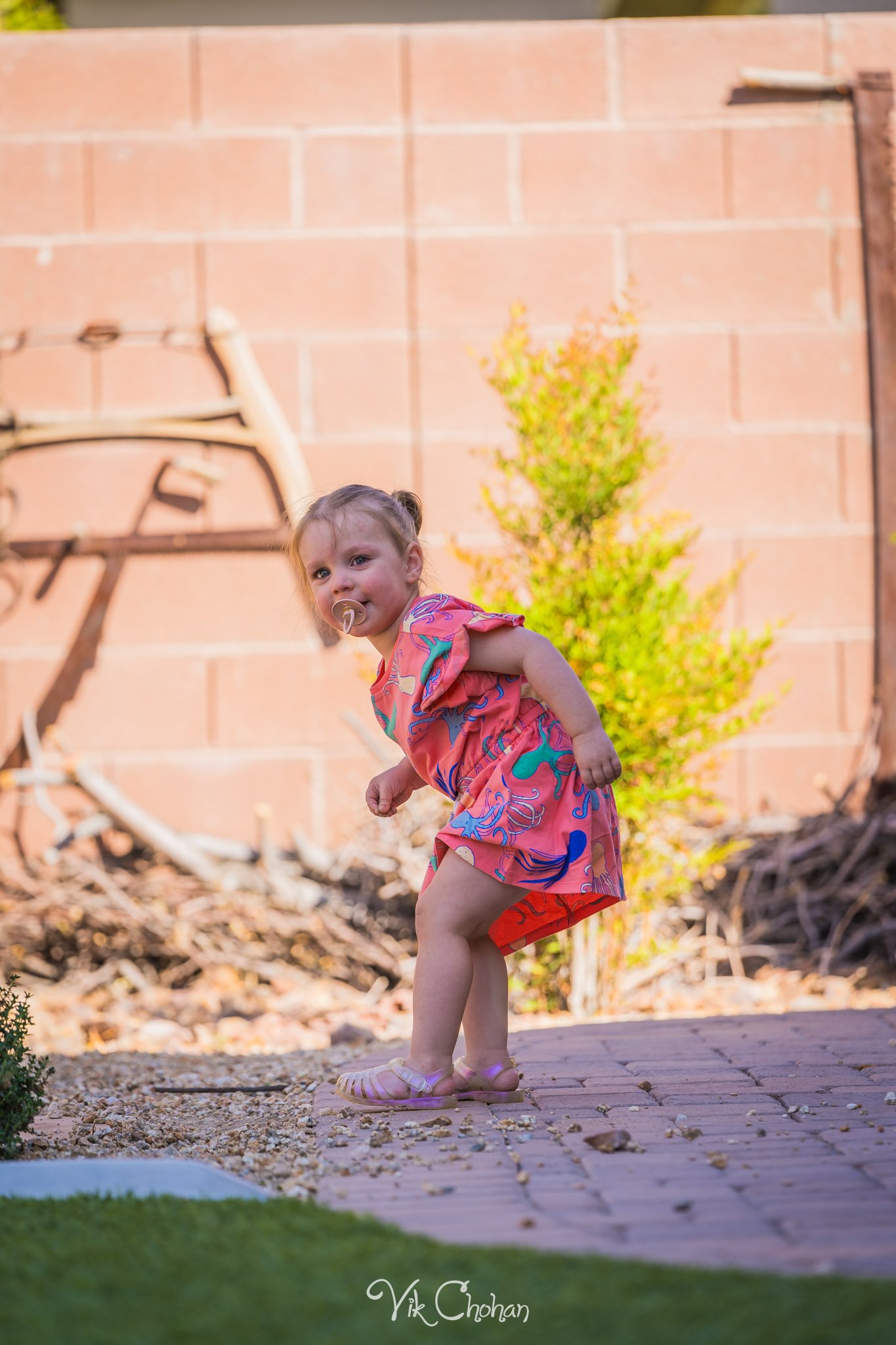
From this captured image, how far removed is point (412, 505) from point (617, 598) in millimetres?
1059

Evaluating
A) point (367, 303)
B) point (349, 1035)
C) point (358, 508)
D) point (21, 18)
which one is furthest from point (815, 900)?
point (21, 18)

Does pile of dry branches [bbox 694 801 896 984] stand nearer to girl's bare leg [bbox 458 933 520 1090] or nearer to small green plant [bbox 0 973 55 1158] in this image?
girl's bare leg [bbox 458 933 520 1090]

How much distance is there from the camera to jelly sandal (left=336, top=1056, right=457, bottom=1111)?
2.45 m

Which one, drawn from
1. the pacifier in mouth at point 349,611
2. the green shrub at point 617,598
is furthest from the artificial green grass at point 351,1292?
the green shrub at point 617,598

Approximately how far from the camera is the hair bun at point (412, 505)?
2.78 m

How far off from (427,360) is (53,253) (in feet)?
5.04

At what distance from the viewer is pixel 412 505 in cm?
280

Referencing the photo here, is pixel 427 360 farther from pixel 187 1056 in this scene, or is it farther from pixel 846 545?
pixel 187 1056

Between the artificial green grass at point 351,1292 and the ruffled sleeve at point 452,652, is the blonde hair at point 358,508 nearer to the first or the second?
the ruffled sleeve at point 452,652

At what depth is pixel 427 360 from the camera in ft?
16.4
